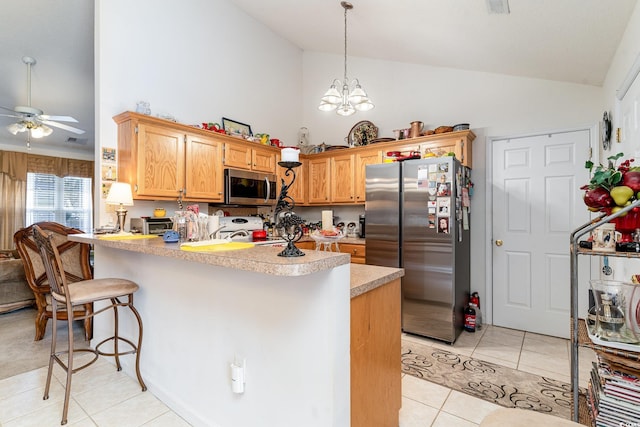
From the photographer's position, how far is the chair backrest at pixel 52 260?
70.1 inches

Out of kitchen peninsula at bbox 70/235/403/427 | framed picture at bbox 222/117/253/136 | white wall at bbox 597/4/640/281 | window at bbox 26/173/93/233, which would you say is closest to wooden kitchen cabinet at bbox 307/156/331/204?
framed picture at bbox 222/117/253/136

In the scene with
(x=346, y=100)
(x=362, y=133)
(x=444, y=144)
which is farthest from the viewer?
(x=362, y=133)

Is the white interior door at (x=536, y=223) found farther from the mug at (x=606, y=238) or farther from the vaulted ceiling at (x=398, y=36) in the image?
the mug at (x=606, y=238)

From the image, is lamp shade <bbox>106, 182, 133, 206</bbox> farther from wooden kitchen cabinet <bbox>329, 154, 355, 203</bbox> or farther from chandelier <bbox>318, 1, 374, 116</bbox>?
wooden kitchen cabinet <bbox>329, 154, 355, 203</bbox>

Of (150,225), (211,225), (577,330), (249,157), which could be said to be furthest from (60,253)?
(577,330)

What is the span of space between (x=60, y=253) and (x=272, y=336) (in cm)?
302

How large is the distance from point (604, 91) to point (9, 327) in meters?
6.51

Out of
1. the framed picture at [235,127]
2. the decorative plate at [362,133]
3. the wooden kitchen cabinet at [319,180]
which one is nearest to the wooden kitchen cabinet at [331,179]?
the wooden kitchen cabinet at [319,180]

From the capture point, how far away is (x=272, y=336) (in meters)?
1.42

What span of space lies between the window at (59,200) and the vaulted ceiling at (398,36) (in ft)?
5.24

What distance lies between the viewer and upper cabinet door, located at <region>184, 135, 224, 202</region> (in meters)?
3.29

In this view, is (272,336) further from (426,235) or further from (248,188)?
(248,188)

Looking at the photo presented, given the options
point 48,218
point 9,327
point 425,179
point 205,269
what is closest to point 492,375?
point 425,179

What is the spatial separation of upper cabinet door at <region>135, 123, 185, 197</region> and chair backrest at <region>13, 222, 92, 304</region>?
0.98 metres
